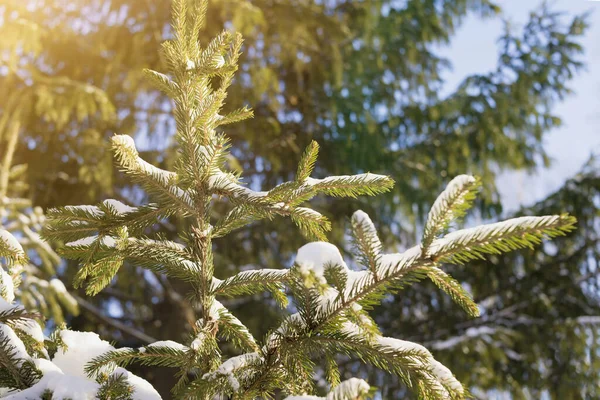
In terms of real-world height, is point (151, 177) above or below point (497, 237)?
Result: above

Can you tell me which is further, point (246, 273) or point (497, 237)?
point (246, 273)

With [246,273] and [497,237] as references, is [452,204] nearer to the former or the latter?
[497,237]

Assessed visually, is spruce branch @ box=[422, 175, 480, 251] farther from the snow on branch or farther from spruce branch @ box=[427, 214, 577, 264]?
the snow on branch

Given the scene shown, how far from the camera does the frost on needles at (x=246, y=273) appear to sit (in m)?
1.00

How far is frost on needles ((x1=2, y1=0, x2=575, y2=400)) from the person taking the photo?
1.00 metres

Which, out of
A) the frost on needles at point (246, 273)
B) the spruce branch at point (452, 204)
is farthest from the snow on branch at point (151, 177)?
the spruce branch at point (452, 204)

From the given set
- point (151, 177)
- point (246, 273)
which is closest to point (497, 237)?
point (246, 273)

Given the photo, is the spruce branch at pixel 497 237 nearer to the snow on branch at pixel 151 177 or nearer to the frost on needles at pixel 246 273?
the frost on needles at pixel 246 273

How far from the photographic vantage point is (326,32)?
7.23 meters

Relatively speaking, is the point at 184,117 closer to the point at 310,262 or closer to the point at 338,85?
the point at 310,262

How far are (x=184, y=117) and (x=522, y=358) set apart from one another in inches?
234

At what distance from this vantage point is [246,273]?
133 centimetres

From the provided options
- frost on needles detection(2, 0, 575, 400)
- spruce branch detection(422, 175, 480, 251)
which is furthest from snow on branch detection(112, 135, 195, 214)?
spruce branch detection(422, 175, 480, 251)

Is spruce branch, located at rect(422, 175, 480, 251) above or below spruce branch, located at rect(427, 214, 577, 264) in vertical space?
above
